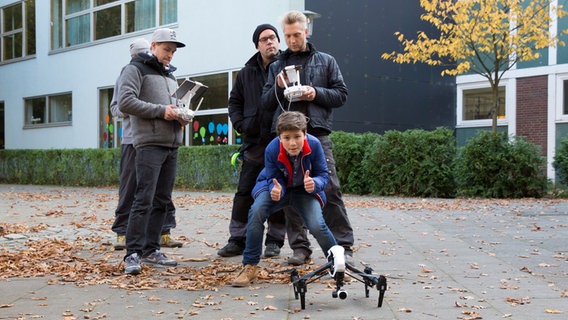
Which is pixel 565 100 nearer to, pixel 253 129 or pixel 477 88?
pixel 477 88

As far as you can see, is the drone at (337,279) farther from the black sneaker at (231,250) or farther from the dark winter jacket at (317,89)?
the black sneaker at (231,250)

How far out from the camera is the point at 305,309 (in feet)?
13.6

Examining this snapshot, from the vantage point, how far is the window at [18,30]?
77.8 ft

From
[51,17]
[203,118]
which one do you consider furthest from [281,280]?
[51,17]

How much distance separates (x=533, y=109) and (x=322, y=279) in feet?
49.8

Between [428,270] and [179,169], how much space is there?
12.4m

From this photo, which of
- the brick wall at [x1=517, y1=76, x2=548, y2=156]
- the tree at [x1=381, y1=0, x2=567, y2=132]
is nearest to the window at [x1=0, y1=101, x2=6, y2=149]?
the tree at [x1=381, y1=0, x2=567, y2=132]

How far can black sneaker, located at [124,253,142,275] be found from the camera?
5.23 m

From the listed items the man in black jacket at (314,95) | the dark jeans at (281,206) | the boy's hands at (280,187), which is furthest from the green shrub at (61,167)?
the boy's hands at (280,187)

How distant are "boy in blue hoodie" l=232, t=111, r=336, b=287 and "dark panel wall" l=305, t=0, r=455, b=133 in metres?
11.6

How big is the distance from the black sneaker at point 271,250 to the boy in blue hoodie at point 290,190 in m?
1.16

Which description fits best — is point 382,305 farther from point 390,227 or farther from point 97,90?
point 97,90

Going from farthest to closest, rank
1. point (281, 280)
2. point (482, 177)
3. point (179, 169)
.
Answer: point (179, 169) → point (482, 177) → point (281, 280)

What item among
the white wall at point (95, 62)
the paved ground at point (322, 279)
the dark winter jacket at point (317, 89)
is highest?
the white wall at point (95, 62)
